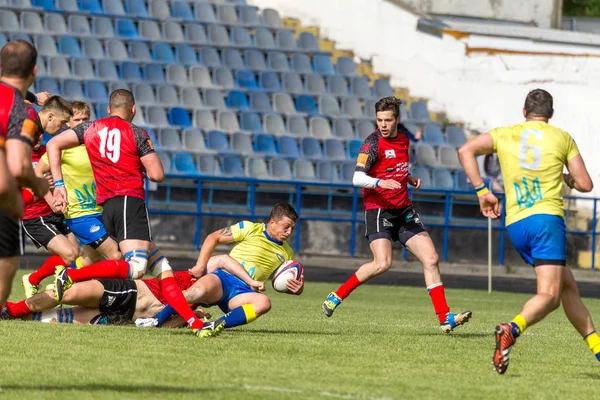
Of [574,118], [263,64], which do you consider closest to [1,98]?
[263,64]

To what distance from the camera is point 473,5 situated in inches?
1204

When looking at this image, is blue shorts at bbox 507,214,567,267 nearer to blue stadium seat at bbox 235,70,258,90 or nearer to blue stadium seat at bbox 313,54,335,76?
blue stadium seat at bbox 235,70,258,90

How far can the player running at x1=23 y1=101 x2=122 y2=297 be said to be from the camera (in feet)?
36.6

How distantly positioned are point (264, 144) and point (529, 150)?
17.0 meters

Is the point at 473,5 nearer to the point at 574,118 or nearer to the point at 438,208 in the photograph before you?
the point at 574,118

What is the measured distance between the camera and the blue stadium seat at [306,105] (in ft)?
85.8

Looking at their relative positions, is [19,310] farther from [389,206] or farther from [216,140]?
[216,140]

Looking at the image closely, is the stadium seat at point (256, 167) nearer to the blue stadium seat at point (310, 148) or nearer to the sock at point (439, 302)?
the blue stadium seat at point (310, 148)

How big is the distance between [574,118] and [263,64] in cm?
727

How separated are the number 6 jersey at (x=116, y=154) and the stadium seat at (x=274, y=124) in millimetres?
15569

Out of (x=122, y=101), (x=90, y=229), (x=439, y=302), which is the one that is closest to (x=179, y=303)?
(x=122, y=101)

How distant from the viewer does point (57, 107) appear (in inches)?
436

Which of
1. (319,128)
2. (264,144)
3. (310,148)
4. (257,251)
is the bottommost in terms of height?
(310,148)

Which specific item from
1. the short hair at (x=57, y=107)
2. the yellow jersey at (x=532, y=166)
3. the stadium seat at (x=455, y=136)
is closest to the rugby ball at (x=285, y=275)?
the yellow jersey at (x=532, y=166)
